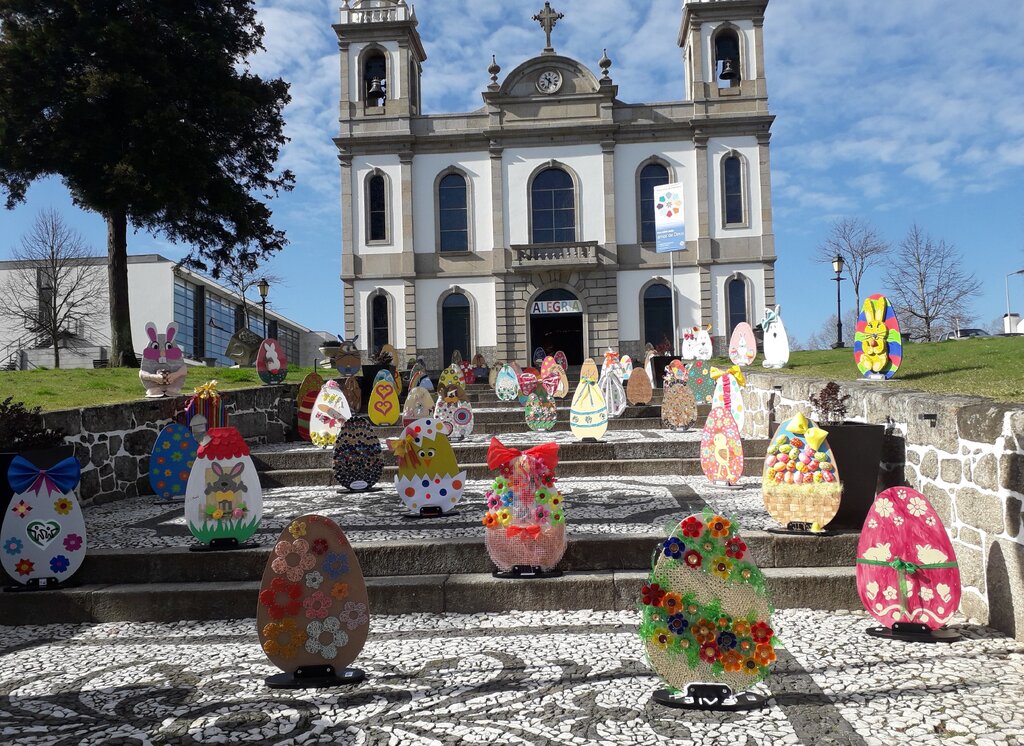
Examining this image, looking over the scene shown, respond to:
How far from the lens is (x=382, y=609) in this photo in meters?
5.24

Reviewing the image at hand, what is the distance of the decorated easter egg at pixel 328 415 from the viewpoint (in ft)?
34.9

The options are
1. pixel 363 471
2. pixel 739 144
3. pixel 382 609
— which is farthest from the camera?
pixel 739 144

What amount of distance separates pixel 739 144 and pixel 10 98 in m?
24.0

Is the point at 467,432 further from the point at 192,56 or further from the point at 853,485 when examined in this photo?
the point at 192,56

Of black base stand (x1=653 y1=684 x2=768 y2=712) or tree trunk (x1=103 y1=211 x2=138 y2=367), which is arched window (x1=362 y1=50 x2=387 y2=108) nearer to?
tree trunk (x1=103 y1=211 x2=138 y2=367)

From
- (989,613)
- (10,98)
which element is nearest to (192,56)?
(10,98)

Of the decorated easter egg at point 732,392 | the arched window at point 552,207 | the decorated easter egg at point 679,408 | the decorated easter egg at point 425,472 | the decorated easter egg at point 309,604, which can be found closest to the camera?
the decorated easter egg at point 309,604

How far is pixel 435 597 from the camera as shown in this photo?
5227mm

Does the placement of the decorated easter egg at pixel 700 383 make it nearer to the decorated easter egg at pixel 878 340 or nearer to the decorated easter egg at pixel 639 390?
the decorated easter egg at pixel 639 390

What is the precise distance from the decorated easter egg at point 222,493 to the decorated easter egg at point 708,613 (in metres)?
3.61

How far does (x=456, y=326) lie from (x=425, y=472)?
76.7 feet

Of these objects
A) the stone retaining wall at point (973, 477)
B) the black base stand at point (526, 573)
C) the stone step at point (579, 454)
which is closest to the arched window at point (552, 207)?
the stone step at point (579, 454)

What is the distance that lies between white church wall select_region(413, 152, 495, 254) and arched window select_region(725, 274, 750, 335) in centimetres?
958

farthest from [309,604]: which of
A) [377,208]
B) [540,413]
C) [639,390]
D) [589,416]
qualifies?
[377,208]
